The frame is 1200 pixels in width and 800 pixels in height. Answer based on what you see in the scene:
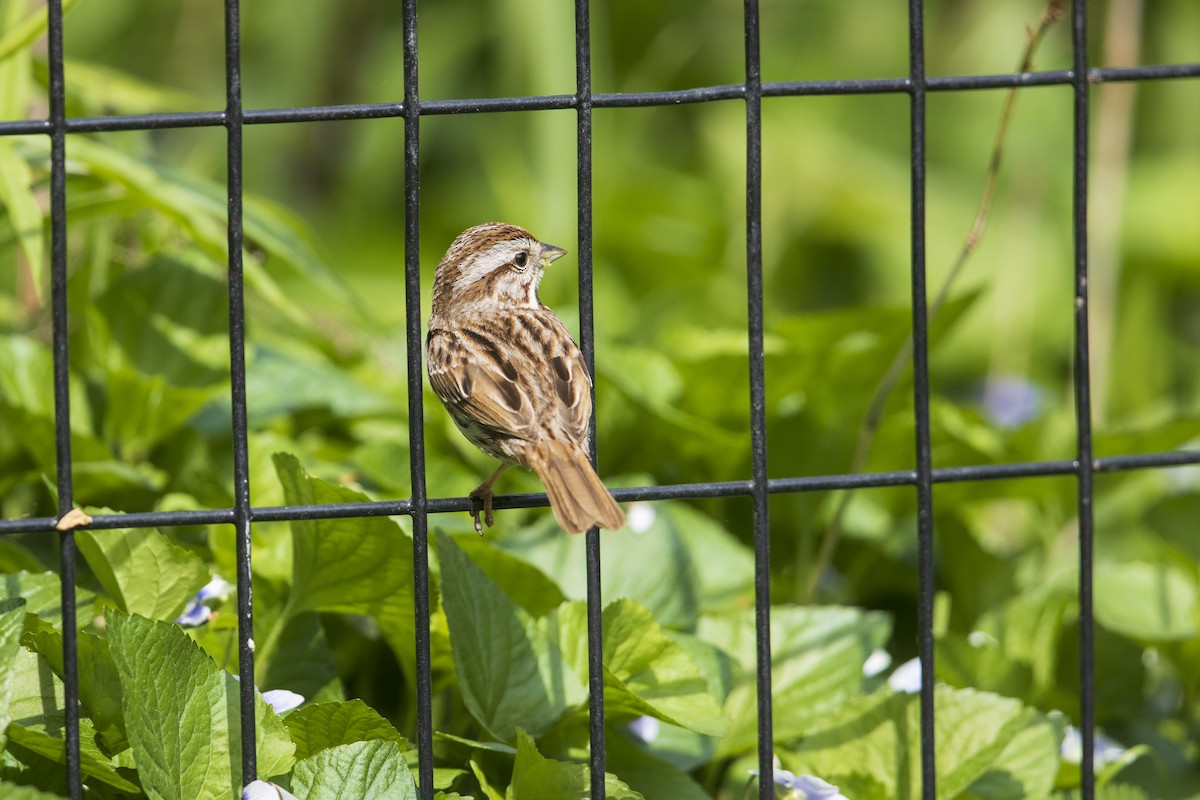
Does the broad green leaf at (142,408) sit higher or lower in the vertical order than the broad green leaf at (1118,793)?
higher

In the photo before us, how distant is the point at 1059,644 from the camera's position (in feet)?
8.63

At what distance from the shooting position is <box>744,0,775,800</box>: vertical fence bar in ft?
6.23

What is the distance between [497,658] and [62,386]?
2.44 ft

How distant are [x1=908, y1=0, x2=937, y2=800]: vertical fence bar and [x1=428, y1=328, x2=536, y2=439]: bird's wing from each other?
58 cm

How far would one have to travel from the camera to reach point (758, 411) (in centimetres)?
193

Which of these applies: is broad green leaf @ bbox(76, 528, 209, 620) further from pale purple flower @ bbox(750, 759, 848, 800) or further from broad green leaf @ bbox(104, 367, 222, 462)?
pale purple flower @ bbox(750, 759, 848, 800)

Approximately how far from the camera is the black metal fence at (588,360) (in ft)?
5.90

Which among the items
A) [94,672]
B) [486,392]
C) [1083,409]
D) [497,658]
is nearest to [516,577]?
[497,658]

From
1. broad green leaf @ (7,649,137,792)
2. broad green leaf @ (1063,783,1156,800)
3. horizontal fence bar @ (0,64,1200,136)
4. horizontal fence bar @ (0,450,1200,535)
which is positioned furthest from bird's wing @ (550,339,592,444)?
broad green leaf @ (1063,783,1156,800)

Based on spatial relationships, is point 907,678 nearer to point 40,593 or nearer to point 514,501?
point 514,501

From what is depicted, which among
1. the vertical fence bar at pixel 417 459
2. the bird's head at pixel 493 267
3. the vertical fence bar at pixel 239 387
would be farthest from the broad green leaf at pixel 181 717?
the bird's head at pixel 493 267

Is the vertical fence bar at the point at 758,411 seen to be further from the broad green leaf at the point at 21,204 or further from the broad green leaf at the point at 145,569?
the broad green leaf at the point at 21,204

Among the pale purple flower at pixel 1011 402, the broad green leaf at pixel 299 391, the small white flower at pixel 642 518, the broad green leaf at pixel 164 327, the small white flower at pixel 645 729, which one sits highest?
the broad green leaf at pixel 164 327

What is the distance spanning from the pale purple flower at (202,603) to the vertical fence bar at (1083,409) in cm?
133
